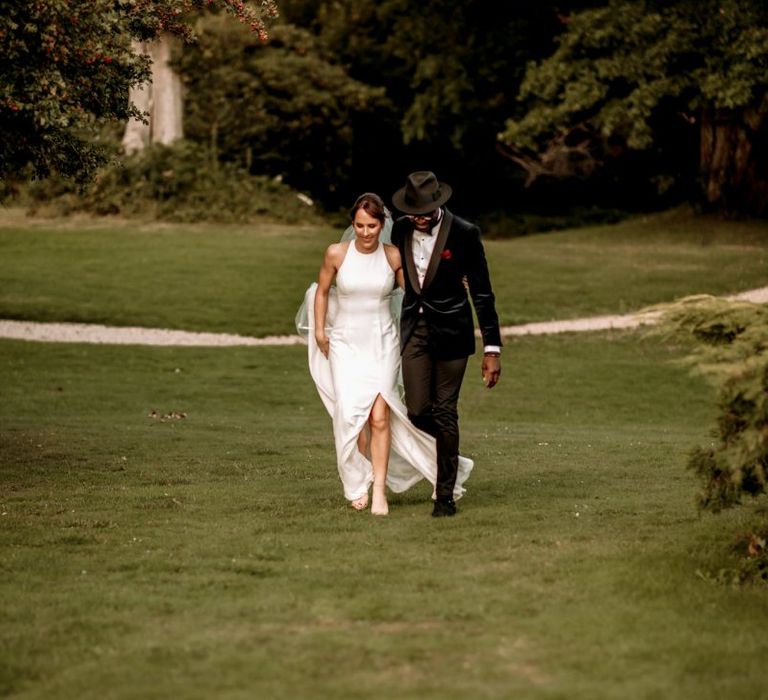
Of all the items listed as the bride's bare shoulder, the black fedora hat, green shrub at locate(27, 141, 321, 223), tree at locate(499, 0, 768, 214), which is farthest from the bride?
green shrub at locate(27, 141, 321, 223)

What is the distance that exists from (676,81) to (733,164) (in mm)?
4787

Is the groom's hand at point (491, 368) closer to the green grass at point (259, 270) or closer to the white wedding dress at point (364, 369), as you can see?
the white wedding dress at point (364, 369)

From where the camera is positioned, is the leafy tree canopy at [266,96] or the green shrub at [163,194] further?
the leafy tree canopy at [266,96]

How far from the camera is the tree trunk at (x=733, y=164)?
3494cm

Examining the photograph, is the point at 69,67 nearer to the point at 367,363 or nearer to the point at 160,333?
the point at 367,363

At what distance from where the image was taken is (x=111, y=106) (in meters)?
10.8

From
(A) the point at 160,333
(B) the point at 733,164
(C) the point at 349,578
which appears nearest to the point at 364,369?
(C) the point at 349,578

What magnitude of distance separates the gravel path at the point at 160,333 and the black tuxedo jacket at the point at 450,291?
48.1 feet

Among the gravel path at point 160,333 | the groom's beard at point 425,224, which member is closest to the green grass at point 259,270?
the gravel path at point 160,333

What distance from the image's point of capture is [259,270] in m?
29.8

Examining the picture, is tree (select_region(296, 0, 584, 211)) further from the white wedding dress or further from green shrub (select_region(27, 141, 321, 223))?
the white wedding dress

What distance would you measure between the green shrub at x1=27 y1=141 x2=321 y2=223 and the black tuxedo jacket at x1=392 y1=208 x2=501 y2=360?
27979 mm

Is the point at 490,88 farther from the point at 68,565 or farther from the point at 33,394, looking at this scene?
the point at 68,565

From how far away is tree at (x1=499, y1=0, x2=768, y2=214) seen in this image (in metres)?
30.4
